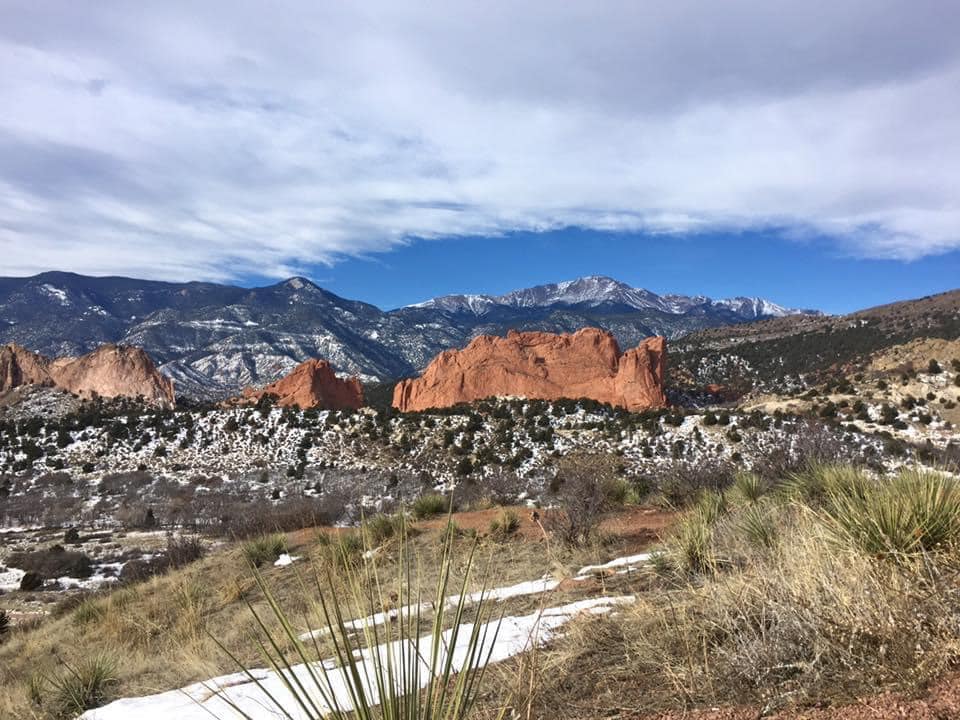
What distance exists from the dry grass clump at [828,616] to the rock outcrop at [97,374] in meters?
61.5

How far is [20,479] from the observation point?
107 ft

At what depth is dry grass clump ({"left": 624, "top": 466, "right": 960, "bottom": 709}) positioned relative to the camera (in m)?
2.66

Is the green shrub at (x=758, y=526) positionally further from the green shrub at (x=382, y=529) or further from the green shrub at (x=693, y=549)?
the green shrub at (x=382, y=529)

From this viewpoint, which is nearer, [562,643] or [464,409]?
[562,643]

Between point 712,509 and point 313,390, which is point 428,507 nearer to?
point 712,509

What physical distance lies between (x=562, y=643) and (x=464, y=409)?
137 ft

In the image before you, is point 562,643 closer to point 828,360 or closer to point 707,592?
point 707,592

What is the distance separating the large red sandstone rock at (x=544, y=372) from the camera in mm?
51906

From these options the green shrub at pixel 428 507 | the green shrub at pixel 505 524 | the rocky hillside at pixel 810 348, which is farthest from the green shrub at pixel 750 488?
the rocky hillside at pixel 810 348

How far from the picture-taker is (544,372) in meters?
55.3

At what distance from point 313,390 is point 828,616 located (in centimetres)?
5294

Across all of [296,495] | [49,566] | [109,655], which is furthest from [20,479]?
[109,655]

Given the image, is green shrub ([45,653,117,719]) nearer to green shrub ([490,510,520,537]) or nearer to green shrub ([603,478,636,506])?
green shrub ([490,510,520,537])

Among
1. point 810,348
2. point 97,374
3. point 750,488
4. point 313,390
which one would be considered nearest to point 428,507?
A: point 750,488
